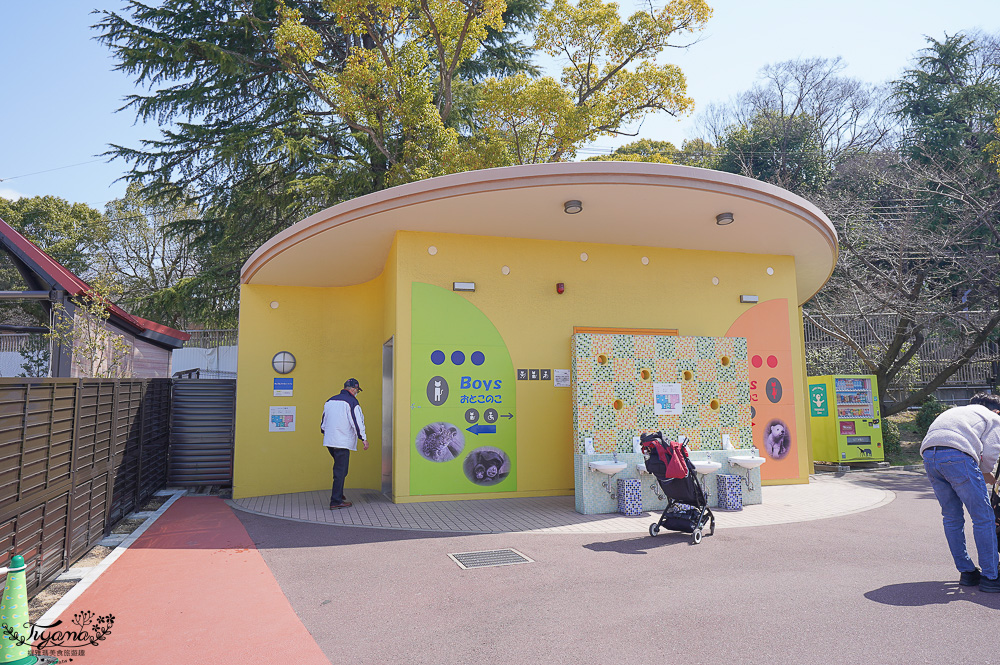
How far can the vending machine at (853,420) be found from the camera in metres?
12.8

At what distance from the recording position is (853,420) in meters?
12.9

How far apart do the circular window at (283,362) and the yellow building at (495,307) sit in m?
0.07

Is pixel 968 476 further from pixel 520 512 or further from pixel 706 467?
pixel 520 512

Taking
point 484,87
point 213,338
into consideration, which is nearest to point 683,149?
point 484,87

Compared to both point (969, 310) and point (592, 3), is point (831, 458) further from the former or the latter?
point (592, 3)

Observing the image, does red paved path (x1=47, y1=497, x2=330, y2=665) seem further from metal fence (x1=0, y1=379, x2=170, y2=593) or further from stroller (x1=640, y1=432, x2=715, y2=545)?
stroller (x1=640, y1=432, x2=715, y2=545)

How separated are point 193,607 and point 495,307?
219 inches

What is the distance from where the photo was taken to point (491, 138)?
58.0 feet

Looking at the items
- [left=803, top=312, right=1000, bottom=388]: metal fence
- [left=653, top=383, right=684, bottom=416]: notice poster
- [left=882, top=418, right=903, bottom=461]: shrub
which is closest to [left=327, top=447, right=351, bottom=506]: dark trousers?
[left=653, top=383, right=684, bottom=416]: notice poster

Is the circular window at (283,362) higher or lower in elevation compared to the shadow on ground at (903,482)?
higher

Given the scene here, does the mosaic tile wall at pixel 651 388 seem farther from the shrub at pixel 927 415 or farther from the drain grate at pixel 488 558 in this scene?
the shrub at pixel 927 415

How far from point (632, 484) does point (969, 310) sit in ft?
45.2

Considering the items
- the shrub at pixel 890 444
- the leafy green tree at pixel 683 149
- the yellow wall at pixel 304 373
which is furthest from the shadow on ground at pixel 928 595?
the leafy green tree at pixel 683 149

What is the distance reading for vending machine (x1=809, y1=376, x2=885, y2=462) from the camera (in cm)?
1282
